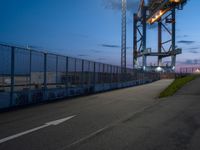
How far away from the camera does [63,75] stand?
18.8 meters

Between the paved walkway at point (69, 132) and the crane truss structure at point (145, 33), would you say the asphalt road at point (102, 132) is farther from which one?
the crane truss structure at point (145, 33)

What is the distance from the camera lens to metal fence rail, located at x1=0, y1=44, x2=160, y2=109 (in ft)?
40.8

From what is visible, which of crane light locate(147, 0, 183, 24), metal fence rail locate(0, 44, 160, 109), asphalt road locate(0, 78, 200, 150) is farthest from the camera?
crane light locate(147, 0, 183, 24)

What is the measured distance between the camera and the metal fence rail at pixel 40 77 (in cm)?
1243

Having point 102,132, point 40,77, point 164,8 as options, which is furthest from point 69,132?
point 164,8

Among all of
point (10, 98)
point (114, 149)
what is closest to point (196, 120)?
point (114, 149)

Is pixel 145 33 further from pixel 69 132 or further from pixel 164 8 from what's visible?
pixel 69 132

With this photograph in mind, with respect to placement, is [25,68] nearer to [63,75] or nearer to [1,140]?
[63,75]

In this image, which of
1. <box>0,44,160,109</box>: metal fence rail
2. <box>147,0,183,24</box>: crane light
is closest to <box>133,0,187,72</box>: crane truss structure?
<box>147,0,183,24</box>: crane light

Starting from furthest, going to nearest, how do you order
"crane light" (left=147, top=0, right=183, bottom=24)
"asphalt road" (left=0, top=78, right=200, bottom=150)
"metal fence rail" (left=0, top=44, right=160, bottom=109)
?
"crane light" (left=147, top=0, right=183, bottom=24), "metal fence rail" (left=0, top=44, right=160, bottom=109), "asphalt road" (left=0, top=78, right=200, bottom=150)

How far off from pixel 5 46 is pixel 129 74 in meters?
28.7

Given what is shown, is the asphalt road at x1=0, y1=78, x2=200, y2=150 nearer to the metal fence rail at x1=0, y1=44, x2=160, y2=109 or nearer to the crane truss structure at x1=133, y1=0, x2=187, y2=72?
the metal fence rail at x1=0, y1=44, x2=160, y2=109

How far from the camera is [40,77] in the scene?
15680mm

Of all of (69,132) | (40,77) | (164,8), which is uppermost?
(164,8)
